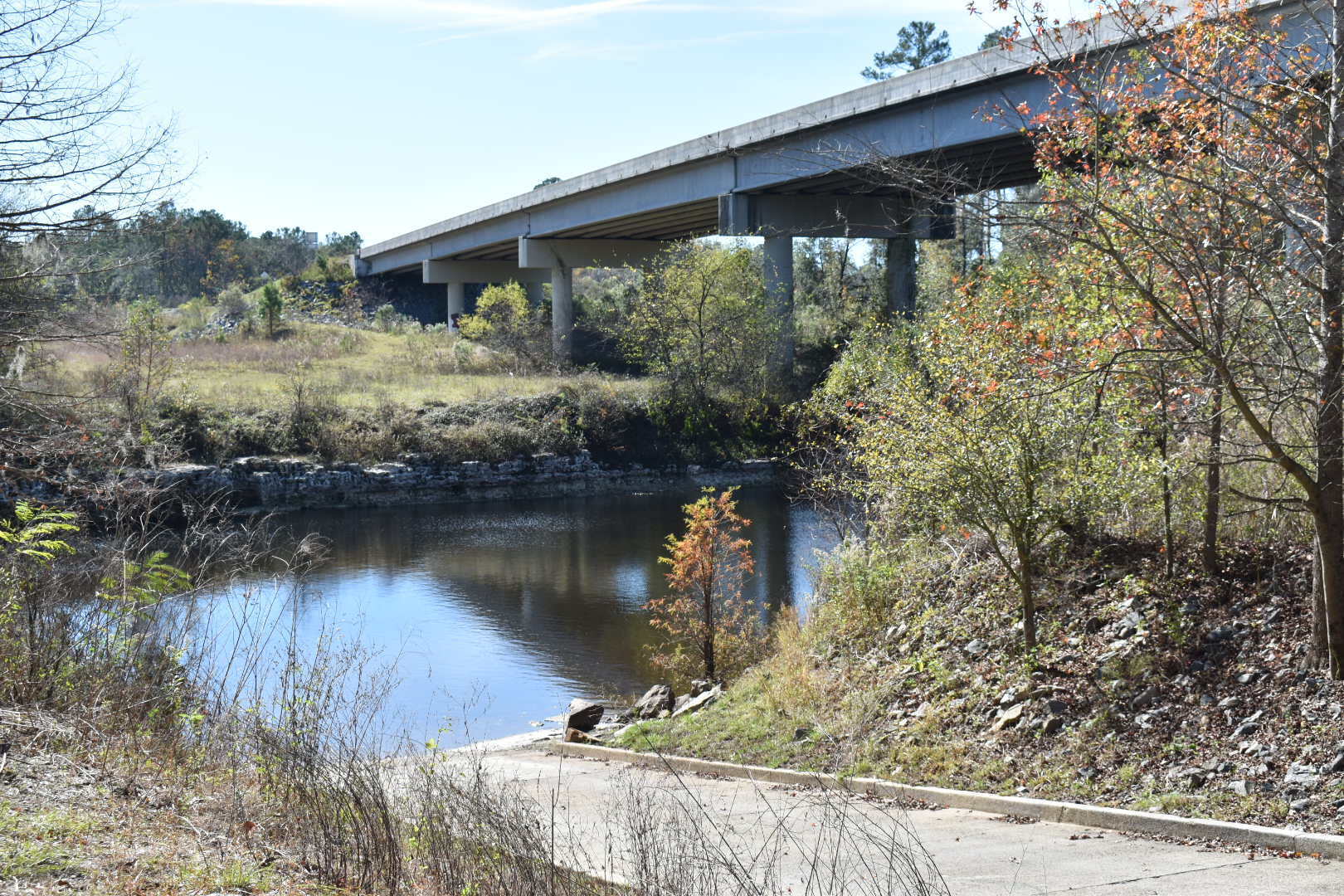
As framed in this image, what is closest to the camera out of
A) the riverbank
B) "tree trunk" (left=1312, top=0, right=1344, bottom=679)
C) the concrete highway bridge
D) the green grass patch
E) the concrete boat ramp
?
the green grass patch

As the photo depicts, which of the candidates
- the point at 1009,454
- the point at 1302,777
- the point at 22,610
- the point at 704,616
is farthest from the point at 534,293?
the point at 1302,777

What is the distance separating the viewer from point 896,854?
6.29 meters

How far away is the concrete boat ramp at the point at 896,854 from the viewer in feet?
19.0

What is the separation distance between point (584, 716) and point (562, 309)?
1683 inches

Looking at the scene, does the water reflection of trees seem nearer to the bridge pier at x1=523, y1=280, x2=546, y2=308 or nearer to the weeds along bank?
the weeds along bank

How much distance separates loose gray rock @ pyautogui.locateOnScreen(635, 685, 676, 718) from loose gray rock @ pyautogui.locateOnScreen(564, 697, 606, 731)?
53 cm

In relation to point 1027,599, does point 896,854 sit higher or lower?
lower

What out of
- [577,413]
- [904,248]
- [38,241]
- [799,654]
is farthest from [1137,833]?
[577,413]

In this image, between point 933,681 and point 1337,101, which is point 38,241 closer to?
point 933,681

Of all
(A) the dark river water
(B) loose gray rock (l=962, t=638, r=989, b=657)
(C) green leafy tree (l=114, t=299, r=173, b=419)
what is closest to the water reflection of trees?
(A) the dark river water

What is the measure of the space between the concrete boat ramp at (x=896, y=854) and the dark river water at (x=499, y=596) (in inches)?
138

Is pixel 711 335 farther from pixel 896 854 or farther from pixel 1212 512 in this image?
pixel 896 854

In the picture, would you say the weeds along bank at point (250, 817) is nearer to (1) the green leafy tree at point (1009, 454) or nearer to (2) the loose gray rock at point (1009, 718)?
(2) the loose gray rock at point (1009, 718)

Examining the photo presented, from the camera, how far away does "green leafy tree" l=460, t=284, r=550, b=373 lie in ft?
173
